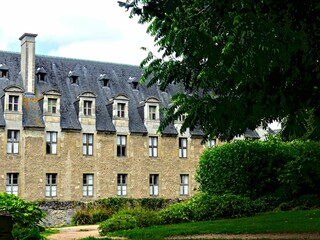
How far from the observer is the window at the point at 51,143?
43.0m

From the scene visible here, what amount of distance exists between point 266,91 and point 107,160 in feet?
113

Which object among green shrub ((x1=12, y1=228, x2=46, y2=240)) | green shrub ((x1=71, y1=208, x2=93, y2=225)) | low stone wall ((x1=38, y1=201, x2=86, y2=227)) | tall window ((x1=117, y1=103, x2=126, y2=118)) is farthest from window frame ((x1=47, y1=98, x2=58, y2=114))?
green shrub ((x1=12, y1=228, x2=46, y2=240))

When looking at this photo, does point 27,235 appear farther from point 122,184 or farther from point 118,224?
point 122,184

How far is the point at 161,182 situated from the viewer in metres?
47.1

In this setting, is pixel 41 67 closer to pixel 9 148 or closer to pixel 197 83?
pixel 9 148

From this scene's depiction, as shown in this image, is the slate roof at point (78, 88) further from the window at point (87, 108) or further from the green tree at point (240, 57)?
the green tree at point (240, 57)

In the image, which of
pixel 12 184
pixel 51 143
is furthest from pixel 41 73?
pixel 12 184

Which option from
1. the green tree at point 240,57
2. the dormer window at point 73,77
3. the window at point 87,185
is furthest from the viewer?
the dormer window at point 73,77

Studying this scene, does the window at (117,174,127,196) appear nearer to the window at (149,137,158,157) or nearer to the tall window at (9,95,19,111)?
the window at (149,137,158,157)

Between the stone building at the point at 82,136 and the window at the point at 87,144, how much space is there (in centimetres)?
7

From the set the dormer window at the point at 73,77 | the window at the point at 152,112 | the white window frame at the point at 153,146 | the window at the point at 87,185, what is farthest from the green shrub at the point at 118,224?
the dormer window at the point at 73,77

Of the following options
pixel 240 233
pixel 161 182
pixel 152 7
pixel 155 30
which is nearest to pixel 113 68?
pixel 161 182

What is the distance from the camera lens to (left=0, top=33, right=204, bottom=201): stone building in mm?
42125

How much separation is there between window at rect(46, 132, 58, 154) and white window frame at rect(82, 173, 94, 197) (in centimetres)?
308
